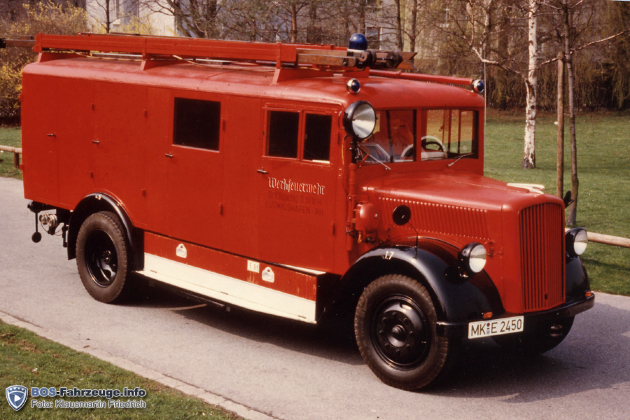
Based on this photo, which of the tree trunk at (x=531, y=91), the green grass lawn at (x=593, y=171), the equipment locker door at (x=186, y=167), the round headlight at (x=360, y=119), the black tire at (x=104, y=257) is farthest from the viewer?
the tree trunk at (x=531, y=91)

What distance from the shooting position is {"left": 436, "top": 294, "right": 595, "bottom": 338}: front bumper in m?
6.03

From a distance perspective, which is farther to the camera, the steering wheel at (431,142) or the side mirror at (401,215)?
the steering wheel at (431,142)

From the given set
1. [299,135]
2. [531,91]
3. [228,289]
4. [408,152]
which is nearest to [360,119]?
[299,135]

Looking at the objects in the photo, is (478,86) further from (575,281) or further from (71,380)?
(71,380)

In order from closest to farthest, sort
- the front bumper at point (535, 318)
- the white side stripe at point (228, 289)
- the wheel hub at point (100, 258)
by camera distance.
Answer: the front bumper at point (535, 318), the white side stripe at point (228, 289), the wheel hub at point (100, 258)

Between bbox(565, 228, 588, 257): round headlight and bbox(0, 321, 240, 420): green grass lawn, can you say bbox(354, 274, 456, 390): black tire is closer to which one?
bbox(0, 321, 240, 420): green grass lawn

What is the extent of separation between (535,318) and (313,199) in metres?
2.07

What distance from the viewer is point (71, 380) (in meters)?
6.27

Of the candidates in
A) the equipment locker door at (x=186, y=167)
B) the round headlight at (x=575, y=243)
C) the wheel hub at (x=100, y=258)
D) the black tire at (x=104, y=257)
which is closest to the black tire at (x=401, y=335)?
the round headlight at (x=575, y=243)

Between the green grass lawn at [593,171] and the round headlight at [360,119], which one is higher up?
the round headlight at [360,119]

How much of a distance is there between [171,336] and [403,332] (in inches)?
97.8

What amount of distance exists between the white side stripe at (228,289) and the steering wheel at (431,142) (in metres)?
1.75

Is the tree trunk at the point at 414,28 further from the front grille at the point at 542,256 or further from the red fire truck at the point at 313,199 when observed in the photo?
the front grille at the point at 542,256

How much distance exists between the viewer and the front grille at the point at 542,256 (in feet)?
20.7
